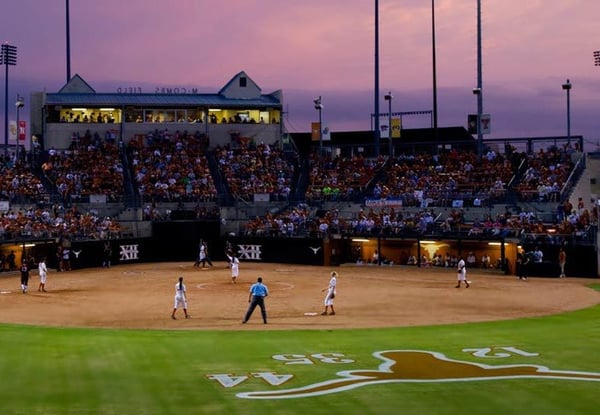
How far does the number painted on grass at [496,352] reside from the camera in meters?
20.9

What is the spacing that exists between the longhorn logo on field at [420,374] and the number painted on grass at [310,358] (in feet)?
4.18

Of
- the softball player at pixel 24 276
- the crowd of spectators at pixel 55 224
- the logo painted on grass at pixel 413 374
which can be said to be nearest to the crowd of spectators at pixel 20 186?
the crowd of spectators at pixel 55 224

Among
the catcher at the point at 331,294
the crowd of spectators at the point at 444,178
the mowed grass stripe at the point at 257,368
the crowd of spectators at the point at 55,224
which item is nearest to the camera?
the mowed grass stripe at the point at 257,368

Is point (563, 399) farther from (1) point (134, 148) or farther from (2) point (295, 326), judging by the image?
(1) point (134, 148)

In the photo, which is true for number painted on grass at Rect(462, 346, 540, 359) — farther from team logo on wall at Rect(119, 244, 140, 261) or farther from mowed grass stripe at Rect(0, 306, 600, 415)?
team logo on wall at Rect(119, 244, 140, 261)

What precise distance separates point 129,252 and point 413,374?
43018 mm

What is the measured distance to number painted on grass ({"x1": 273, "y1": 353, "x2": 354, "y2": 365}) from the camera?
65.5 ft

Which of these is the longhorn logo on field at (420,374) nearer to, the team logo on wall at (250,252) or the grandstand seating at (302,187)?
the grandstand seating at (302,187)

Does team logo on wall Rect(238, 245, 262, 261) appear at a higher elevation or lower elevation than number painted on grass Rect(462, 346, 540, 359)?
higher

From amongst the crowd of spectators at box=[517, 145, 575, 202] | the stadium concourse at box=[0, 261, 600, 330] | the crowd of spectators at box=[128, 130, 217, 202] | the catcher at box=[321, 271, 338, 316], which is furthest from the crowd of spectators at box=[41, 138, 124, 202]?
the catcher at box=[321, 271, 338, 316]

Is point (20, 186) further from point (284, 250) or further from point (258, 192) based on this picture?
point (284, 250)

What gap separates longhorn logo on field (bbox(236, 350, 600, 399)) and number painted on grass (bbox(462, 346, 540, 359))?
131 centimetres

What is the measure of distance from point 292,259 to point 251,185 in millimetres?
11719

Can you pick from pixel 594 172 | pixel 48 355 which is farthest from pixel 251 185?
pixel 48 355
